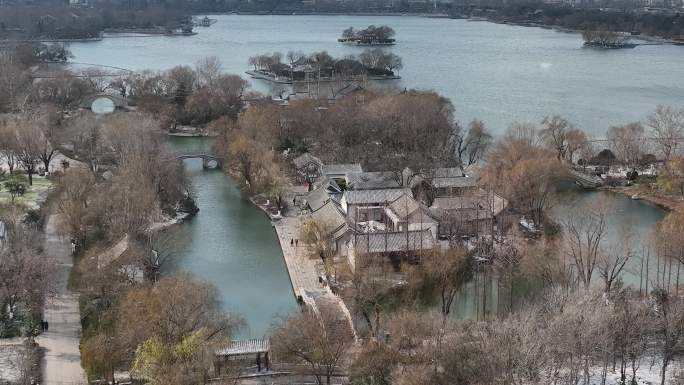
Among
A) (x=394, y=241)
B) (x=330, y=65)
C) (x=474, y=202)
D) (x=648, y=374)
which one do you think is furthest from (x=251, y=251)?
(x=330, y=65)

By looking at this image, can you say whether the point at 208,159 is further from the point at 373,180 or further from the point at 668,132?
the point at 668,132

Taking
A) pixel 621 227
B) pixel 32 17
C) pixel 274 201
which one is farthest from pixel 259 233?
pixel 32 17

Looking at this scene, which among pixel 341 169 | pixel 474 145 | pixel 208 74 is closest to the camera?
pixel 341 169

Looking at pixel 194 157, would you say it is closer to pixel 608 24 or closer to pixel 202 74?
pixel 202 74

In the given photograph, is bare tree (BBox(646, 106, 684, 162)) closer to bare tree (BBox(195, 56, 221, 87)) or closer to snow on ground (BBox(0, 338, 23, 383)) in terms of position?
bare tree (BBox(195, 56, 221, 87))

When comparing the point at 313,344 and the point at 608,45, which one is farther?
the point at 608,45

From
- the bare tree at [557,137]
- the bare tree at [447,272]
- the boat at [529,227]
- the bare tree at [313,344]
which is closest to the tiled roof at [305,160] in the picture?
the boat at [529,227]

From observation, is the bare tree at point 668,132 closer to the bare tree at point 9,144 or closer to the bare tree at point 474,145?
the bare tree at point 474,145
